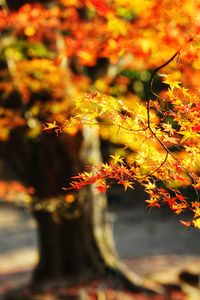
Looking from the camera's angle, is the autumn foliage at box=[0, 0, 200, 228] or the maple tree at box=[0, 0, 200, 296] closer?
the autumn foliage at box=[0, 0, 200, 228]

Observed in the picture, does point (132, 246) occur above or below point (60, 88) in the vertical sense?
below

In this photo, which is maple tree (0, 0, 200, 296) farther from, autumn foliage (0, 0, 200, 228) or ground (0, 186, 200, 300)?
ground (0, 186, 200, 300)

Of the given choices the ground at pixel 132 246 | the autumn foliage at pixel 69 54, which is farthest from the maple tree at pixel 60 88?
the ground at pixel 132 246

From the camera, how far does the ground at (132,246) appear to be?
8586 millimetres

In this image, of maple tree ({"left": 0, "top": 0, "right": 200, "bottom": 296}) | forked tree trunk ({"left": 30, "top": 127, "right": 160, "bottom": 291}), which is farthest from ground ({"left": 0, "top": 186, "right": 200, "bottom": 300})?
maple tree ({"left": 0, "top": 0, "right": 200, "bottom": 296})

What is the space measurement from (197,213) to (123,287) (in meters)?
4.91

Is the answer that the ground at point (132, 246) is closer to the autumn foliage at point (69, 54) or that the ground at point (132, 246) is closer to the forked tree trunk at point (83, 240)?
the forked tree trunk at point (83, 240)

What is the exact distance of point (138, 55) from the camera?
616 centimetres

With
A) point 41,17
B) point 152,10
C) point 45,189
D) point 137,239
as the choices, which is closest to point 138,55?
point 152,10

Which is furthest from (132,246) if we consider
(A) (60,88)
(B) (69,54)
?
(B) (69,54)

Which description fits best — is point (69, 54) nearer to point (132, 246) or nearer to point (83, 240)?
point (83, 240)

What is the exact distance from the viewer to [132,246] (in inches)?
521

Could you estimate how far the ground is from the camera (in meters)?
8.59

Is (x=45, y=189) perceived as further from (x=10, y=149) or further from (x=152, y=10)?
(x=152, y=10)
